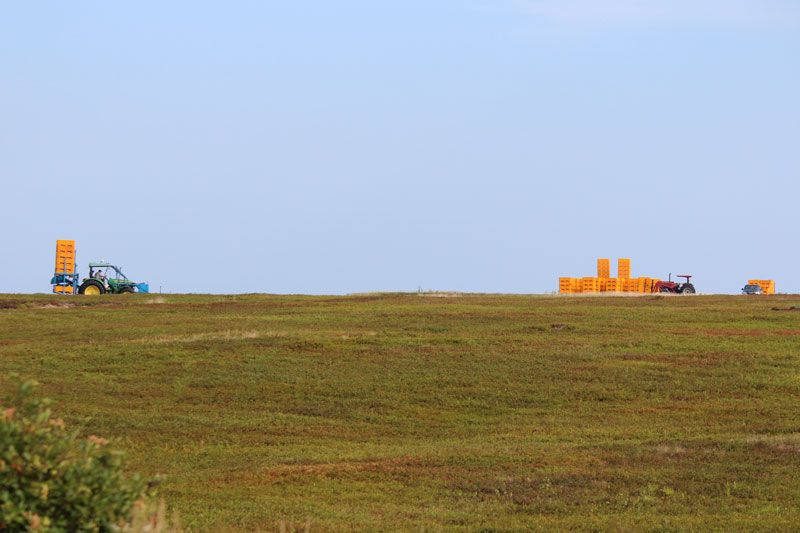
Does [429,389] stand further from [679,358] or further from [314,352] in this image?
[679,358]

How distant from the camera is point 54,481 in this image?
228 inches

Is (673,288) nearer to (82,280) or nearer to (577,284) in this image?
(577,284)

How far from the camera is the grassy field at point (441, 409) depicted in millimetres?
15648

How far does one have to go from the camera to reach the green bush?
18.5 ft

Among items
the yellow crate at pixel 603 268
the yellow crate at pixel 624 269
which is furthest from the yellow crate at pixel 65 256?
the yellow crate at pixel 624 269

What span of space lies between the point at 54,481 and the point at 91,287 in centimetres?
6045

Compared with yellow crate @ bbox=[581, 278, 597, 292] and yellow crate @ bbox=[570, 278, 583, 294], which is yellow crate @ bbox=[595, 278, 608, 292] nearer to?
yellow crate @ bbox=[581, 278, 597, 292]

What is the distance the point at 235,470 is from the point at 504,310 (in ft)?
100

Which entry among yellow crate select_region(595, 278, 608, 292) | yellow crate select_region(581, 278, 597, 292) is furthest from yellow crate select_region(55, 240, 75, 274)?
yellow crate select_region(595, 278, 608, 292)

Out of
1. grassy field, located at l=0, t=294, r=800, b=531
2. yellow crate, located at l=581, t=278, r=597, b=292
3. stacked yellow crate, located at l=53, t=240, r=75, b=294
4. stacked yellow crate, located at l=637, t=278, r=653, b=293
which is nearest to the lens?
grassy field, located at l=0, t=294, r=800, b=531

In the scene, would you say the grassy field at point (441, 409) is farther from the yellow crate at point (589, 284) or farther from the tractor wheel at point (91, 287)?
the yellow crate at point (589, 284)

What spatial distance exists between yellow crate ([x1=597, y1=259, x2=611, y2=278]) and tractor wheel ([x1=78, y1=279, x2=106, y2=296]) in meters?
48.1

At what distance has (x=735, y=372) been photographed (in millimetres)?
30422

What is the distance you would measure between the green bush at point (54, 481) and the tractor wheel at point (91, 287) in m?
59.5
